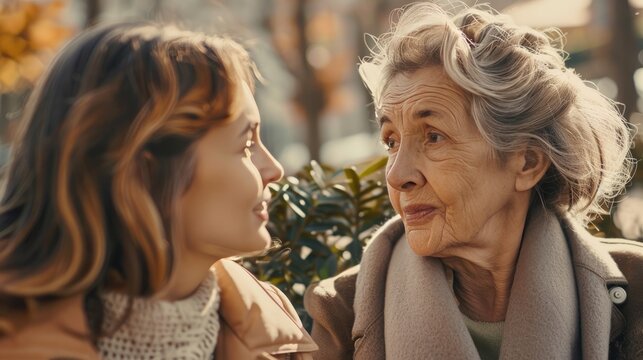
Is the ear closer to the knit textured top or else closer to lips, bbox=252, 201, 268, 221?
lips, bbox=252, 201, 268, 221

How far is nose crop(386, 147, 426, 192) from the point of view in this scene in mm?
2984

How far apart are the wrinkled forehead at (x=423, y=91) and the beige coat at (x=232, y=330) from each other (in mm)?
773

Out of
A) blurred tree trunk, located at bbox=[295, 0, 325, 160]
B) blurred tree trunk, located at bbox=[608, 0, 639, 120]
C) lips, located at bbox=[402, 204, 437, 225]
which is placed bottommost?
blurred tree trunk, located at bbox=[295, 0, 325, 160]

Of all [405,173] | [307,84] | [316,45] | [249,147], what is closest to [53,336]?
[249,147]

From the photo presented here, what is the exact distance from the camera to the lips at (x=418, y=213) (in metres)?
3.02

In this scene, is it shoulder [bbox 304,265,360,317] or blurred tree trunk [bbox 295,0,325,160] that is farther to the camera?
blurred tree trunk [bbox 295,0,325,160]

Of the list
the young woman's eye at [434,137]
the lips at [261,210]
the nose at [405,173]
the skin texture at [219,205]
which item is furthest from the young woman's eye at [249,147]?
the young woman's eye at [434,137]

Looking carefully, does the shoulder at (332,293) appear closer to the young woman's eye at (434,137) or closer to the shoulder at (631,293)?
the young woman's eye at (434,137)

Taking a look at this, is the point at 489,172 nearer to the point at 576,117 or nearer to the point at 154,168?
the point at 576,117

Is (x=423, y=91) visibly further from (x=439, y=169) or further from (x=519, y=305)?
(x=519, y=305)

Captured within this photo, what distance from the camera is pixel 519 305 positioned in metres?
2.99

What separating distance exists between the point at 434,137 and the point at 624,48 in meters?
4.85

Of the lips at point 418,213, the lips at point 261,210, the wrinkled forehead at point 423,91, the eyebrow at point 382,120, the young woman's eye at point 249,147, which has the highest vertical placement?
the young woman's eye at point 249,147

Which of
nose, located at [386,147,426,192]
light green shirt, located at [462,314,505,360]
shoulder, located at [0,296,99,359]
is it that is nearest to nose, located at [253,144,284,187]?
shoulder, located at [0,296,99,359]
